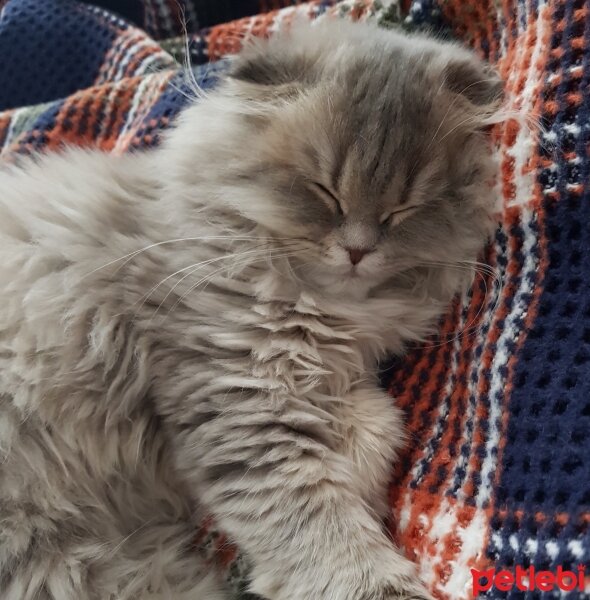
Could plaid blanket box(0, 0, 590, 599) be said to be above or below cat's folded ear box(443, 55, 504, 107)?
below

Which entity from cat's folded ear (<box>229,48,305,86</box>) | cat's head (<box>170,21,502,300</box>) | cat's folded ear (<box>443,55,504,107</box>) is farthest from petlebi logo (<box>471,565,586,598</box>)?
cat's folded ear (<box>229,48,305,86</box>)

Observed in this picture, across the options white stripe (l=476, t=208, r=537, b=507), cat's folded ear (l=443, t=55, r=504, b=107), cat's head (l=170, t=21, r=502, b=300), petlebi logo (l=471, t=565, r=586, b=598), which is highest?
cat's folded ear (l=443, t=55, r=504, b=107)

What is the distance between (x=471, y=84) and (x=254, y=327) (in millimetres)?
580

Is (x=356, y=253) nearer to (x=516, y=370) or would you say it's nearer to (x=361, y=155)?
(x=361, y=155)

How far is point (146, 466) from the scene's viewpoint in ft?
3.83

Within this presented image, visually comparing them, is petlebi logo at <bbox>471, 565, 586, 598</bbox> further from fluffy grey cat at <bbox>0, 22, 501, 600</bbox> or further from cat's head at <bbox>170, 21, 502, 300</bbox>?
cat's head at <bbox>170, 21, 502, 300</bbox>

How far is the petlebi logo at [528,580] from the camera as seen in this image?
78 centimetres

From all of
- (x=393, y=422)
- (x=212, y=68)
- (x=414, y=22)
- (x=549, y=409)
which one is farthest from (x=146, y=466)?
(x=414, y=22)

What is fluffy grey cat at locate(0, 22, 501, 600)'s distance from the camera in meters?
1.01

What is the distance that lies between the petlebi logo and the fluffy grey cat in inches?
5.3

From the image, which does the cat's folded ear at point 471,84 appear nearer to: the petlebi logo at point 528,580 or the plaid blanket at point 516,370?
the plaid blanket at point 516,370

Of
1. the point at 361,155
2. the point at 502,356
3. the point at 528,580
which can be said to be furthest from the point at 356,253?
the point at 528,580

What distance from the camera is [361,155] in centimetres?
101

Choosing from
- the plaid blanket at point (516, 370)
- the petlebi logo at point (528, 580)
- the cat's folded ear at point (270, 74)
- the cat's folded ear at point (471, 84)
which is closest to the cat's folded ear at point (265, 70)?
the cat's folded ear at point (270, 74)
